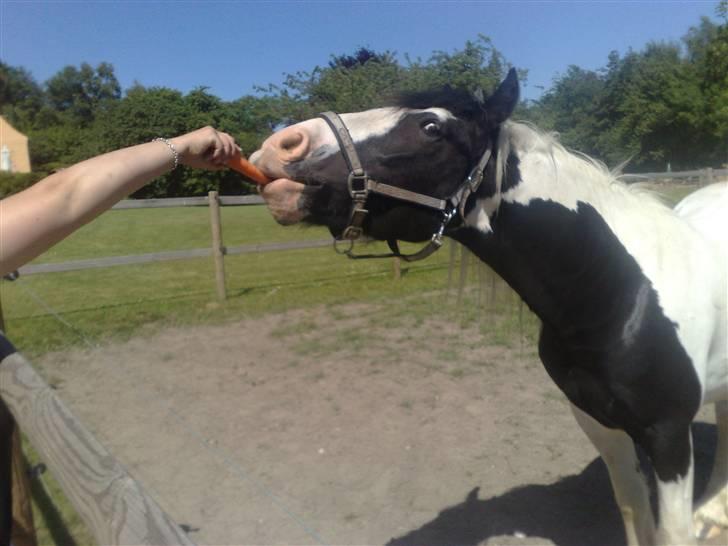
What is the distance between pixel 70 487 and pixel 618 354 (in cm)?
182

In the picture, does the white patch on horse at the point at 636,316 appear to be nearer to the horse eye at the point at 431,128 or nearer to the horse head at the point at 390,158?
the horse head at the point at 390,158

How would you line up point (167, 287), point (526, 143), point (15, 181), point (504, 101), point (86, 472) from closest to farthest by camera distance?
point (86, 472)
point (504, 101)
point (526, 143)
point (167, 287)
point (15, 181)

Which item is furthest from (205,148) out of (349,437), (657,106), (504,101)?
(657,106)

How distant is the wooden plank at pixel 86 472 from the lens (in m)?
1.15

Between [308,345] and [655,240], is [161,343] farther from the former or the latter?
[655,240]

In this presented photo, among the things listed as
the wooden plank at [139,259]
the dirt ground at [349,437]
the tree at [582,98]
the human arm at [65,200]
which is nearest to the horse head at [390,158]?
the human arm at [65,200]

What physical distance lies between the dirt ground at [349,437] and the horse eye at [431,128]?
6.70 ft

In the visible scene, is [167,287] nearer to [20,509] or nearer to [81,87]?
[20,509]

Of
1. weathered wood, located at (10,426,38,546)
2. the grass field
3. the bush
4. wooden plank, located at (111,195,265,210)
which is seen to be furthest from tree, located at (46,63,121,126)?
weathered wood, located at (10,426,38,546)

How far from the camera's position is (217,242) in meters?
7.88

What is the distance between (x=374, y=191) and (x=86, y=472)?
1142 mm

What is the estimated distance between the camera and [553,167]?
6.77 feet

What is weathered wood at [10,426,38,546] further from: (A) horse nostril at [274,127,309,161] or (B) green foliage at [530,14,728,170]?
(B) green foliage at [530,14,728,170]

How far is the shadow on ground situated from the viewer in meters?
3.03
